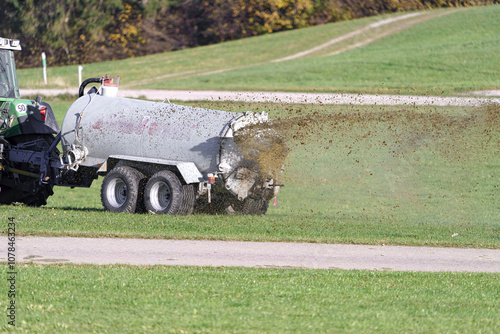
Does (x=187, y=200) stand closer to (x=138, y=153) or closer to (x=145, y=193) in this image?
(x=145, y=193)

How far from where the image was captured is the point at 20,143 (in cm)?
1527

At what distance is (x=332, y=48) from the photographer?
48594mm

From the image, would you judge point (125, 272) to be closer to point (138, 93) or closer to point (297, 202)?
point (297, 202)

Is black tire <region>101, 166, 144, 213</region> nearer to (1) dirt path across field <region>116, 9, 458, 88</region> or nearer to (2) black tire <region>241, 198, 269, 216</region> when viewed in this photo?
(2) black tire <region>241, 198, 269, 216</region>

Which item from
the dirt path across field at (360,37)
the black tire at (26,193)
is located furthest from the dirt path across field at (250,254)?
the dirt path across field at (360,37)

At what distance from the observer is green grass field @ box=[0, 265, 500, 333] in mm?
6293

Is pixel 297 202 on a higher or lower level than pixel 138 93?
lower

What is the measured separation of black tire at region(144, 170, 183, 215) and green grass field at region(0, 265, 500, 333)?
4.33 m

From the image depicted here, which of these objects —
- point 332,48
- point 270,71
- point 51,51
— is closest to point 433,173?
point 270,71

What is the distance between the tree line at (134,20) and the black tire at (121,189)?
1727 inches

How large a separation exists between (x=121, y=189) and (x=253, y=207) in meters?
2.86

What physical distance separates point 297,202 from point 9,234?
8.61 meters

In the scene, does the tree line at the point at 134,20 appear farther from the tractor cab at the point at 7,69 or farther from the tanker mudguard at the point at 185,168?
the tanker mudguard at the point at 185,168

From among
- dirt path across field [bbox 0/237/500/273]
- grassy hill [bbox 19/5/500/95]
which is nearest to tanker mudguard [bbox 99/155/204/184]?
dirt path across field [bbox 0/237/500/273]
